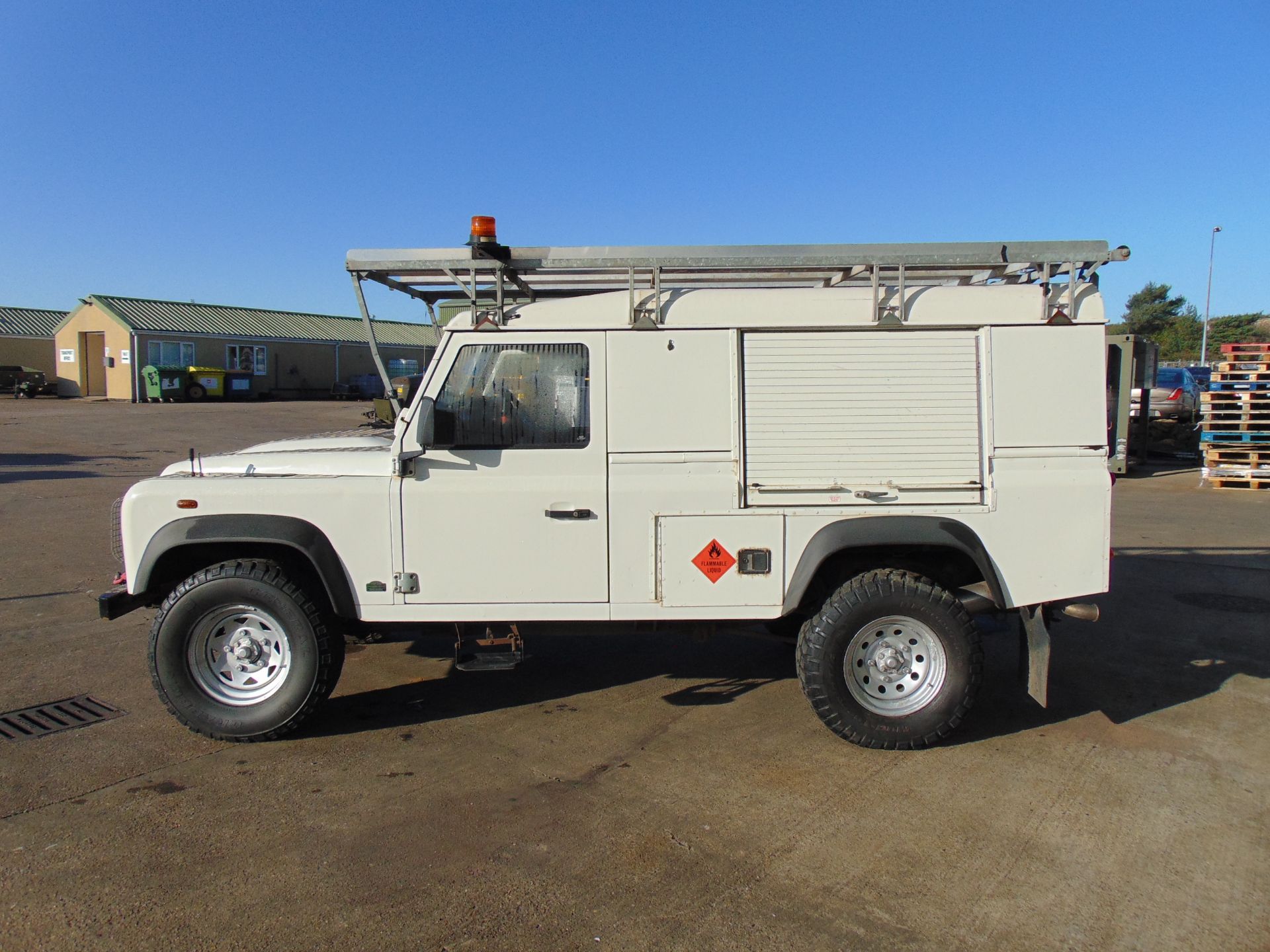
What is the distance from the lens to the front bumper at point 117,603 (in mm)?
4652

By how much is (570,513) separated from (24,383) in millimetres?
45374

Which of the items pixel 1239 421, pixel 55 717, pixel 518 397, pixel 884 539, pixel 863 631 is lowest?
pixel 55 717

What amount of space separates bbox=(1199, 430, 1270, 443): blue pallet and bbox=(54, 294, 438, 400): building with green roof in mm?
28135

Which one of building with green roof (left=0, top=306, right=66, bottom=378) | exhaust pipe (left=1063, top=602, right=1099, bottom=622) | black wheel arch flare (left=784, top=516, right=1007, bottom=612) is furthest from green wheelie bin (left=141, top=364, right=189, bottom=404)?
exhaust pipe (left=1063, top=602, right=1099, bottom=622)

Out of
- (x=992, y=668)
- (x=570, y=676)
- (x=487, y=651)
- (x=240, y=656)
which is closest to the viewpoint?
(x=240, y=656)

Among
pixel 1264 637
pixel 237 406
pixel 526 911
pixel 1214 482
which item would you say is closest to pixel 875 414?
pixel 526 911

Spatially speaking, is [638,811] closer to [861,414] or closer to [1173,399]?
[861,414]

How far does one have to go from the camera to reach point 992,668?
19.6 ft

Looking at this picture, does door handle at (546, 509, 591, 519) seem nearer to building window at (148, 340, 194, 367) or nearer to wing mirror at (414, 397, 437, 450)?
wing mirror at (414, 397, 437, 450)

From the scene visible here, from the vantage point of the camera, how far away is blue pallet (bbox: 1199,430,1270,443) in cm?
1512

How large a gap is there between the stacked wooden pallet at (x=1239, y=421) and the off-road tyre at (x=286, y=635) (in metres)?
15.6

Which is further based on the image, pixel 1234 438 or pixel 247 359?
pixel 247 359

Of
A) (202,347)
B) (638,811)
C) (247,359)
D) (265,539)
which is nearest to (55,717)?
(265,539)

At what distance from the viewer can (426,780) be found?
13.9ft
